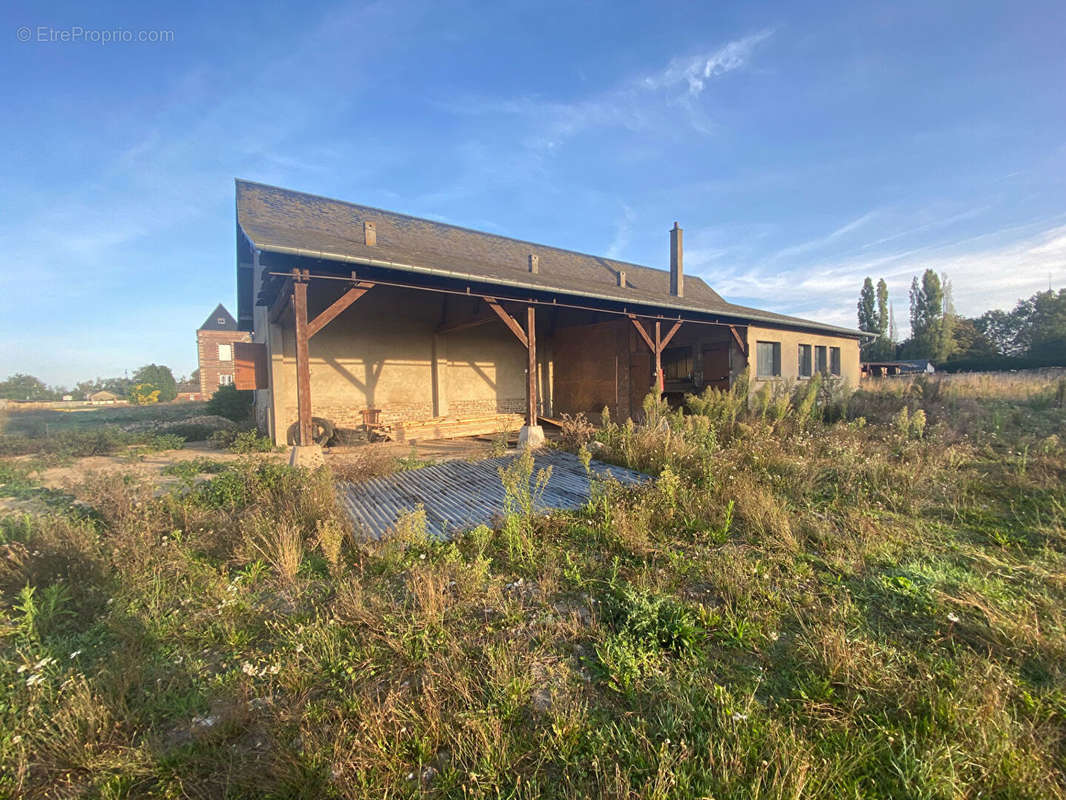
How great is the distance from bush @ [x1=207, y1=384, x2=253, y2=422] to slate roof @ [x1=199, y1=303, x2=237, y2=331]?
3528cm

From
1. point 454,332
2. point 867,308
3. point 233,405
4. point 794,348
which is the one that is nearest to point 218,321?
point 233,405

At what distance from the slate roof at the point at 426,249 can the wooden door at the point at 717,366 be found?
51.6 inches

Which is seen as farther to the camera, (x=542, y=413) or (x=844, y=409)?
(x=542, y=413)

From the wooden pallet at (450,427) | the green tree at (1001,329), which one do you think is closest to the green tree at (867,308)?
the green tree at (1001,329)

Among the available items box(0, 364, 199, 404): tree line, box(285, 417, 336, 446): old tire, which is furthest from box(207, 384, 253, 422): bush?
box(0, 364, 199, 404): tree line

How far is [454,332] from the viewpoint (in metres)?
11.7

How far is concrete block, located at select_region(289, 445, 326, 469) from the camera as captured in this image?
575 centimetres

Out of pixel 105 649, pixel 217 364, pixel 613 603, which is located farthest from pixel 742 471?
pixel 217 364

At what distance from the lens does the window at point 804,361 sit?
1420cm

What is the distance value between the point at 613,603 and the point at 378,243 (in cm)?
1067

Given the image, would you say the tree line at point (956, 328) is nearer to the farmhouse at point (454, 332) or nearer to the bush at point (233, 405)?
the farmhouse at point (454, 332)

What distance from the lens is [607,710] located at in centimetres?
182

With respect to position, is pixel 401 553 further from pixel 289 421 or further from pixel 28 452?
pixel 28 452

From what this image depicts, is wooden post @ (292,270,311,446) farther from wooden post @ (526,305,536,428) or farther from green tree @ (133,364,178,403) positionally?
green tree @ (133,364,178,403)
